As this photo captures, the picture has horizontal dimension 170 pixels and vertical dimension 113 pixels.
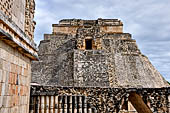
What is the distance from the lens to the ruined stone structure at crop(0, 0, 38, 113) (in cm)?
245

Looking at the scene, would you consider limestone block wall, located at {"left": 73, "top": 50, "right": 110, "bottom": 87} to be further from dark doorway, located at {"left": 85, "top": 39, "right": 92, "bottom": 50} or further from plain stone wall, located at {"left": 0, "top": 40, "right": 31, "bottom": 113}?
plain stone wall, located at {"left": 0, "top": 40, "right": 31, "bottom": 113}

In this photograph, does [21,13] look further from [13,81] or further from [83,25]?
[83,25]

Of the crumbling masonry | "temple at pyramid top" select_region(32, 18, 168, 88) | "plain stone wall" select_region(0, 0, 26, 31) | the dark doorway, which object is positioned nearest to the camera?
"plain stone wall" select_region(0, 0, 26, 31)

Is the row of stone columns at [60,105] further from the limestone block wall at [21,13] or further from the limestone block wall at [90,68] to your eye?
the limestone block wall at [90,68]

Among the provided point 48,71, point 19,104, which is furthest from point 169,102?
point 48,71

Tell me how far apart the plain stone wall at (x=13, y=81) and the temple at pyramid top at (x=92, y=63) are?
8.42 meters

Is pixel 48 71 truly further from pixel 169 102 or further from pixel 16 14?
pixel 16 14

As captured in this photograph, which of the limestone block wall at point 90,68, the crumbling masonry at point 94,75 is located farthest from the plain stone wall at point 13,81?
the limestone block wall at point 90,68

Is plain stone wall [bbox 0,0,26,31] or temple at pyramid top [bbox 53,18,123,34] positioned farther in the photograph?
temple at pyramid top [bbox 53,18,123,34]

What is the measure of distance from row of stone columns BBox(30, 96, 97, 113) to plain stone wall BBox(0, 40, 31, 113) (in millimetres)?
501

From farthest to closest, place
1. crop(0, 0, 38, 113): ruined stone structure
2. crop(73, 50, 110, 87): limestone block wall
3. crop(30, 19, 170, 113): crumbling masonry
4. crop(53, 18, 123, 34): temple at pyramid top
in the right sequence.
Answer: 1. crop(53, 18, 123, 34): temple at pyramid top
2. crop(73, 50, 110, 87): limestone block wall
3. crop(30, 19, 170, 113): crumbling masonry
4. crop(0, 0, 38, 113): ruined stone structure

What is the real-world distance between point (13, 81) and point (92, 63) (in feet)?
34.7

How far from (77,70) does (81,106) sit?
843 centimetres

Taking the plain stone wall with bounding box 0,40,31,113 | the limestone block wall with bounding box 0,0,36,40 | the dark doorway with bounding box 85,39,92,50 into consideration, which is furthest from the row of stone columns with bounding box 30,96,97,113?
the dark doorway with bounding box 85,39,92,50
